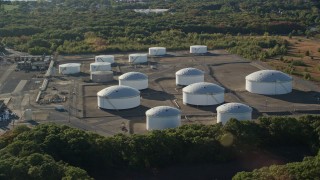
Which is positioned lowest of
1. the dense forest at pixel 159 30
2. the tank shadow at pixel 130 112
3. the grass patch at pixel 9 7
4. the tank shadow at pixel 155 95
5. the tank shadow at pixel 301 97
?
the tank shadow at pixel 130 112

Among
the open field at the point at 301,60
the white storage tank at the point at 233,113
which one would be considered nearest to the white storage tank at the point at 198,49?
the open field at the point at 301,60

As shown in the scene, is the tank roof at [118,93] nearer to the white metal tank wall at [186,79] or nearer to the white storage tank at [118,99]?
the white storage tank at [118,99]

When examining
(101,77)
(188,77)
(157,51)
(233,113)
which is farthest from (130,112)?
(157,51)

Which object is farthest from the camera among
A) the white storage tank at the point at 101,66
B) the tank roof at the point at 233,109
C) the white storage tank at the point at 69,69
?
the white storage tank at the point at 101,66

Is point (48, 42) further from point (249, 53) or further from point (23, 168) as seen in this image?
point (23, 168)

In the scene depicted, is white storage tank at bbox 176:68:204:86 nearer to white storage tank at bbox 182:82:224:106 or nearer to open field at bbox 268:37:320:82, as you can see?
white storage tank at bbox 182:82:224:106

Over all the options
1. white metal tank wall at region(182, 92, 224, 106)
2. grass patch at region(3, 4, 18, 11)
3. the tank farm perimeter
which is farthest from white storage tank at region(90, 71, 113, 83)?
grass patch at region(3, 4, 18, 11)

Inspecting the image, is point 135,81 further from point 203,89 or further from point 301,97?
point 301,97
